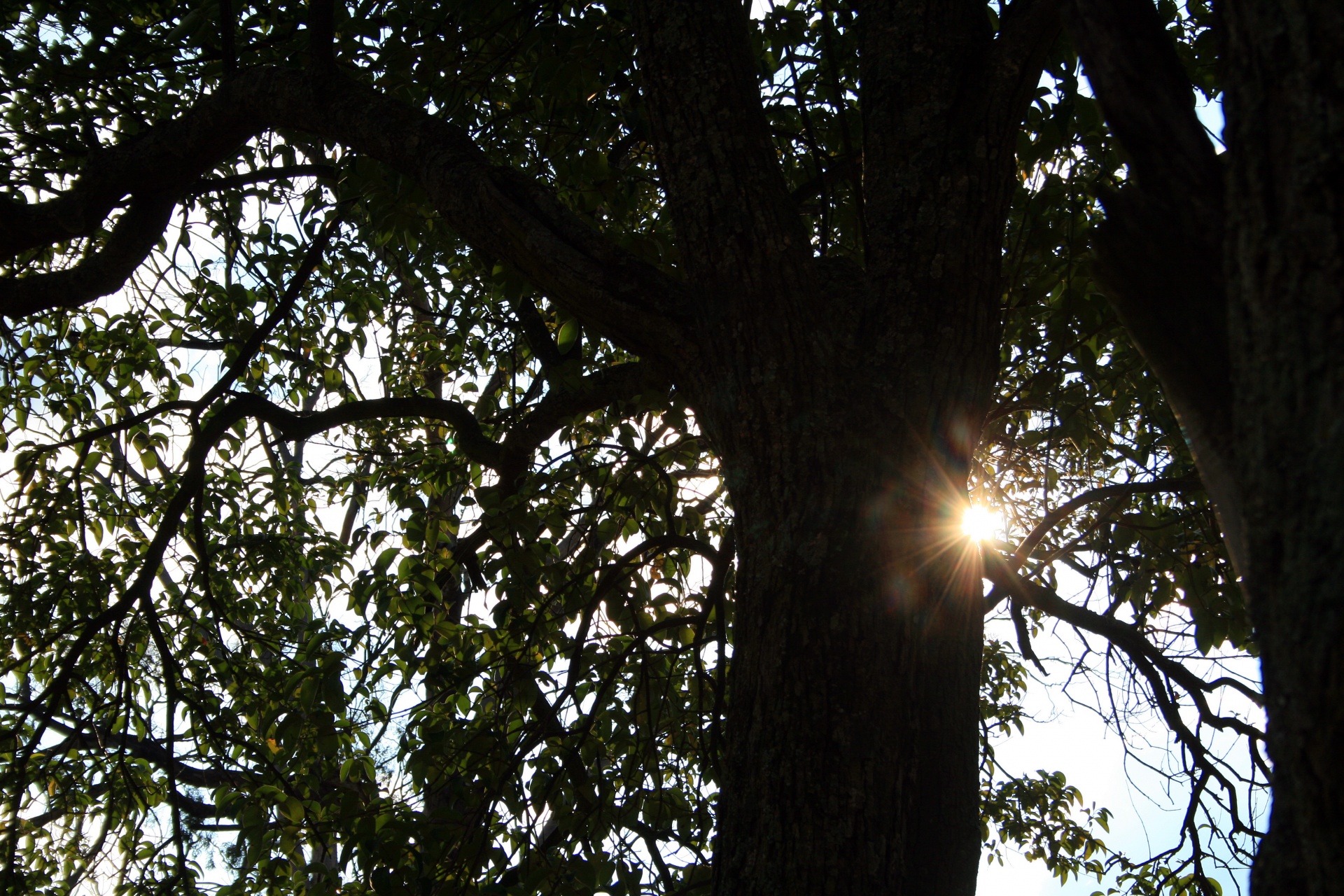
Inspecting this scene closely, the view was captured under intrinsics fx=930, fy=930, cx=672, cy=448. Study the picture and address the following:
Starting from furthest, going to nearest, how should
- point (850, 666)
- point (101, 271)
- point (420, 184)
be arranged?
point (101, 271), point (420, 184), point (850, 666)

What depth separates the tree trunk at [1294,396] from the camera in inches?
31.4

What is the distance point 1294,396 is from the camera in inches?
32.9

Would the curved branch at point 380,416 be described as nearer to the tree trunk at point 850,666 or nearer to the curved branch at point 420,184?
the curved branch at point 420,184

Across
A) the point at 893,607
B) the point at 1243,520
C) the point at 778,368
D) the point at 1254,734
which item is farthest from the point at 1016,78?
the point at 1254,734

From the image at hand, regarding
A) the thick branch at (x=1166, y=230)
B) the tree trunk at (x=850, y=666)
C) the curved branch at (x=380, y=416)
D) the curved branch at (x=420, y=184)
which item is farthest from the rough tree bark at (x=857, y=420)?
the curved branch at (x=380, y=416)

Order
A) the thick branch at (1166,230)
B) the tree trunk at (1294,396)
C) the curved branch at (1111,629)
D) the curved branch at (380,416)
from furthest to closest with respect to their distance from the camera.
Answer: the curved branch at (380,416), the curved branch at (1111,629), the thick branch at (1166,230), the tree trunk at (1294,396)

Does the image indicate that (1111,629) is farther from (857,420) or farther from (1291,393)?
(1291,393)

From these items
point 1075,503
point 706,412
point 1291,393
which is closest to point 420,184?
point 706,412

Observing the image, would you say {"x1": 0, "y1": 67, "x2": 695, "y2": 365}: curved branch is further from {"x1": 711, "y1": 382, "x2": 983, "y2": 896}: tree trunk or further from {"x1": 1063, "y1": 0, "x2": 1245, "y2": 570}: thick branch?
{"x1": 1063, "y1": 0, "x2": 1245, "y2": 570}: thick branch

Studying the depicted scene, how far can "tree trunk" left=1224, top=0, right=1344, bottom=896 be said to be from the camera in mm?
798

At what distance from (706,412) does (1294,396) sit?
44.8 inches

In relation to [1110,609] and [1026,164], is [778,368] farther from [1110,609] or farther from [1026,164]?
[1026,164]

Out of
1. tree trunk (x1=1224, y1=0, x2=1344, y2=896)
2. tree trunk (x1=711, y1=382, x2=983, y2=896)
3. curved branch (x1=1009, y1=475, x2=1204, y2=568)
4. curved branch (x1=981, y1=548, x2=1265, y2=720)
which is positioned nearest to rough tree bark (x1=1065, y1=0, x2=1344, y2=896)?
tree trunk (x1=1224, y1=0, x2=1344, y2=896)

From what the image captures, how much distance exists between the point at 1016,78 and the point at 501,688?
2275 mm
